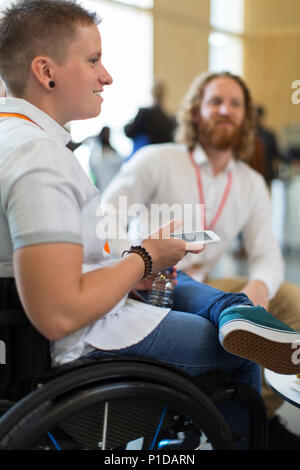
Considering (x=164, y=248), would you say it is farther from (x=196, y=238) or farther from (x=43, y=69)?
(x=43, y=69)

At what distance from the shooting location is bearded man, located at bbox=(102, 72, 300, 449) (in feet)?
5.53

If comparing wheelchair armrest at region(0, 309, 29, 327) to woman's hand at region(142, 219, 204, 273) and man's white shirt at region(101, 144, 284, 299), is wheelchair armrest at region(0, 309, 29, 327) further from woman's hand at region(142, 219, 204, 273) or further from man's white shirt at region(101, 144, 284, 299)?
man's white shirt at region(101, 144, 284, 299)

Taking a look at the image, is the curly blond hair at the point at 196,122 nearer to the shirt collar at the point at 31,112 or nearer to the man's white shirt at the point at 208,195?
the man's white shirt at the point at 208,195

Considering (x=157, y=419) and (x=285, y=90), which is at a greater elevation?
(x=285, y=90)

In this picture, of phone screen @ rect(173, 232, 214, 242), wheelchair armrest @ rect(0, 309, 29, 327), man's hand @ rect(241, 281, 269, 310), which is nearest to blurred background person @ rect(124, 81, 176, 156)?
man's hand @ rect(241, 281, 269, 310)

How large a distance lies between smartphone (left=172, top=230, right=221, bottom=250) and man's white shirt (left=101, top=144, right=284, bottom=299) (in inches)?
27.2

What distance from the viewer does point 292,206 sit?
16.6 feet

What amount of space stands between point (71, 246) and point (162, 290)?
0.48 m

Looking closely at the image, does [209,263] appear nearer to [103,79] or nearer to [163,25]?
[103,79]

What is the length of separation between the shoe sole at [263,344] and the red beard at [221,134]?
3.66 ft

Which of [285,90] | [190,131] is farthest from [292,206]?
[285,90]

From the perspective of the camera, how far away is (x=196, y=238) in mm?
971

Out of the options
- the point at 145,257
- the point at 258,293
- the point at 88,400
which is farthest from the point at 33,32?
the point at 258,293

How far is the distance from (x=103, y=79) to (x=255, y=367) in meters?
0.67
